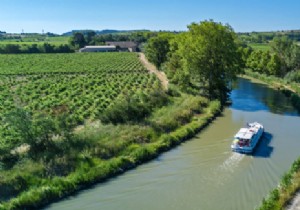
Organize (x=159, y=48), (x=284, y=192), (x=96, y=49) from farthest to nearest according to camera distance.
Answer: (x=96, y=49) → (x=159, y=48) → (x=284, y=192)

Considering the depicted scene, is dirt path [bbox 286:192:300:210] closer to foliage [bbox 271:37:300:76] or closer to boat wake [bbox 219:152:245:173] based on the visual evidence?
boat wake [bbox 219:152:245:173]

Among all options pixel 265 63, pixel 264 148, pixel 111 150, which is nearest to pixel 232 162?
pixel 264 148

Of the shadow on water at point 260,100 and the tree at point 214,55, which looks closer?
the shadow on water at point 260,100

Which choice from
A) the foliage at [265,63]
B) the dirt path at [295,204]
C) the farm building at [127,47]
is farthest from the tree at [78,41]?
the dirt path at [295,204]

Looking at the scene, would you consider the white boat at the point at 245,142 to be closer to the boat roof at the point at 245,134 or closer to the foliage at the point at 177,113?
the boat roof at the point at 245,134

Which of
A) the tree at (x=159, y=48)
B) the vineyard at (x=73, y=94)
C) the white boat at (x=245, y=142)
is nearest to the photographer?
the white boat at (x=245, y=142)

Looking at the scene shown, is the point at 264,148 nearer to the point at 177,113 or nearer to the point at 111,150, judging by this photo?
the point at 177,113
